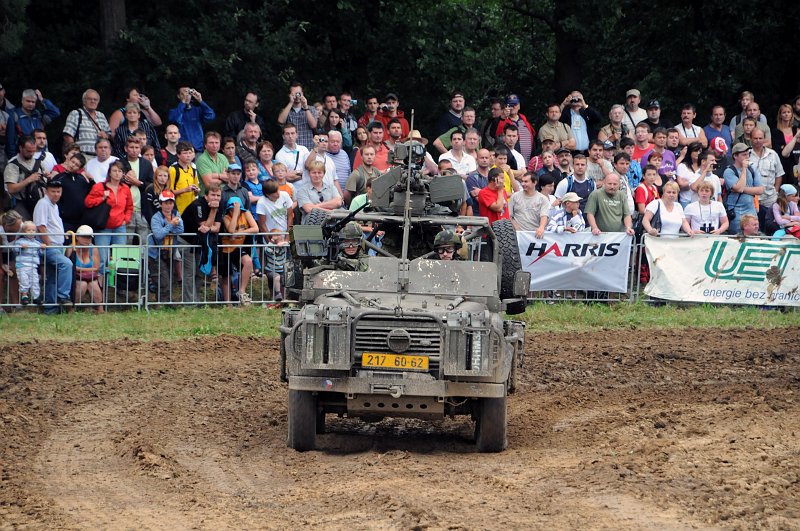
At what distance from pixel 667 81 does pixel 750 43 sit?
175 cm

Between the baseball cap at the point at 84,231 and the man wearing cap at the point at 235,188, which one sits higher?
the man wearing cap at the point at 235,188

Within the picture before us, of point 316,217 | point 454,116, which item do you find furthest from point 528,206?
point 316,217

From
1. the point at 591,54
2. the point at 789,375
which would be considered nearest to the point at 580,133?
the point at 591,54

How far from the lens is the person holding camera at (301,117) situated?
22375 mm

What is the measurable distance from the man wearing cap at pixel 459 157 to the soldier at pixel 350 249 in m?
8.30

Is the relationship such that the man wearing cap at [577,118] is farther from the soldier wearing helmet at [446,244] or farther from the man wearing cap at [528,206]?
the soldier wearing helmet at [446,244]

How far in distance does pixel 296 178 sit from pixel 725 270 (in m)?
6.78

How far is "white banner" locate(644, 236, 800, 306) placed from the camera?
67.4 feet

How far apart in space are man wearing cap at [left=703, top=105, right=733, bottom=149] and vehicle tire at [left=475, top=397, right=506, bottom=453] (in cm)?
1341

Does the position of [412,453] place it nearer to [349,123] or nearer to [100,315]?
[100,315]

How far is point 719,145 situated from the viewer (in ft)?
75.4

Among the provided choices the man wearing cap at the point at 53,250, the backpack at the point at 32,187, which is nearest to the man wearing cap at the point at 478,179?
the man wearing cap at the point at 53,250

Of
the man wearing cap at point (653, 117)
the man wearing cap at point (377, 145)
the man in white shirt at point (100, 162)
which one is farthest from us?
the man wearing cap at point (653, 117)

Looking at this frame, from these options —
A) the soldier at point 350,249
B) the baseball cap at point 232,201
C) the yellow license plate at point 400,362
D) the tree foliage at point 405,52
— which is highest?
the tree foliage at point 405,52
